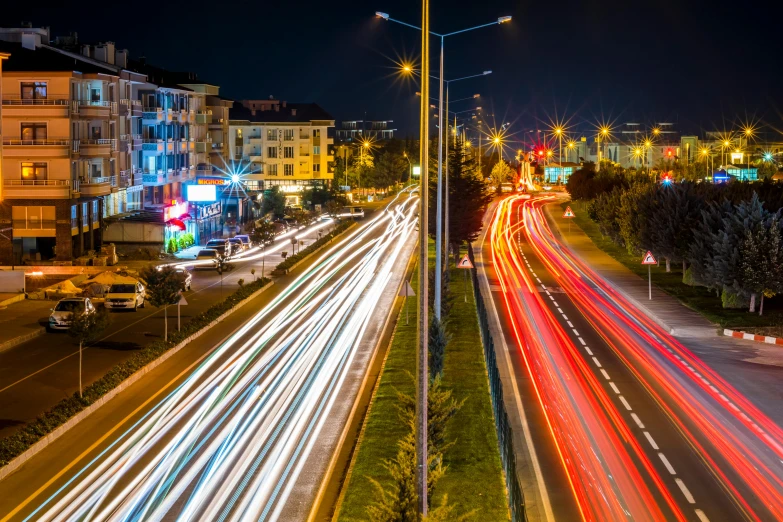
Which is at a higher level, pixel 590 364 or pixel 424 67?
pixel 424 67

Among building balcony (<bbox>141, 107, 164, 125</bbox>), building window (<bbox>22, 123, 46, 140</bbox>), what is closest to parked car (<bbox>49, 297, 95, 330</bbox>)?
building window (<bbox>22, 123, 46, 140</bbox>)

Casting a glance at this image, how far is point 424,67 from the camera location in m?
13.6

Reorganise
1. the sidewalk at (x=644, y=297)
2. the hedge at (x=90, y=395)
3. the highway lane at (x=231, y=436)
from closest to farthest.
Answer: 1. the highway lane at (x=231, y=436)
2. the hedge at (x=90, y=395)
3. the sidewalk at (x=644, y=297)

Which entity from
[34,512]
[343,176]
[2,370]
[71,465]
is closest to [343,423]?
[71,465]

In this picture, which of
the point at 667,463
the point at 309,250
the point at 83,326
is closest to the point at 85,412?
the point at 83,326

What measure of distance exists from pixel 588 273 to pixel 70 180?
2496cm

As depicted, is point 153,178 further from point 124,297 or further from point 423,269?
point 423,269

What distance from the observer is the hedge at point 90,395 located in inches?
689

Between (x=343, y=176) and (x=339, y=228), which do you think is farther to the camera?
(x=343, y=176)

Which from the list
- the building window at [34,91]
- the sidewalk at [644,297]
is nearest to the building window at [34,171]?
the building window at [34,91]

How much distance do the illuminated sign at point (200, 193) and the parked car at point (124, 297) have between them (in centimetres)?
2966

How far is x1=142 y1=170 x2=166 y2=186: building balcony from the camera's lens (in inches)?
2333

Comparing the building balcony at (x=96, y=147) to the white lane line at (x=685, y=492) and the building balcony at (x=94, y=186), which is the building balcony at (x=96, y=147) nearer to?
the building balcony at (x=94, y=186)

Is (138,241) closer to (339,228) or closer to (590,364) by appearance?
(339,228)
